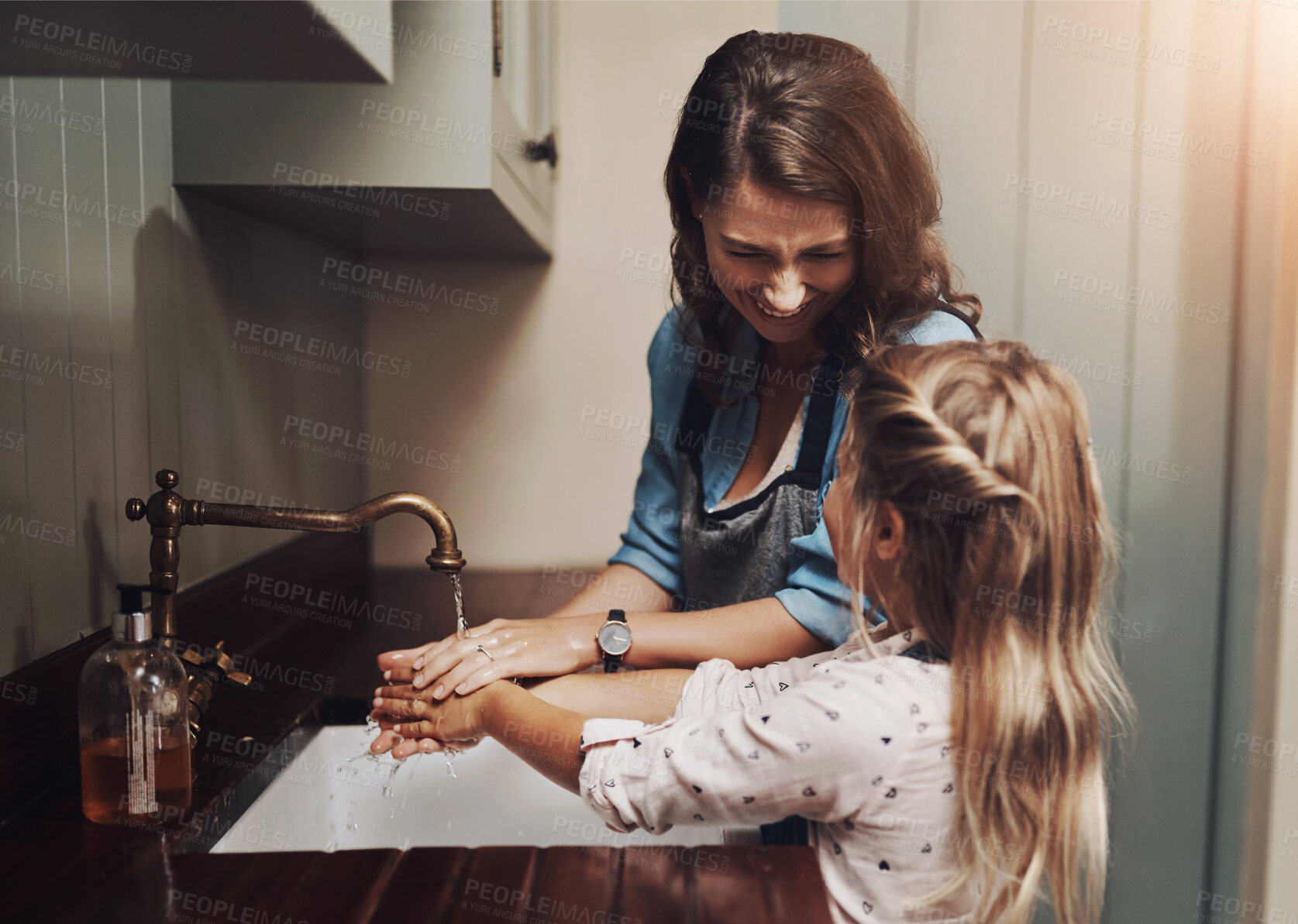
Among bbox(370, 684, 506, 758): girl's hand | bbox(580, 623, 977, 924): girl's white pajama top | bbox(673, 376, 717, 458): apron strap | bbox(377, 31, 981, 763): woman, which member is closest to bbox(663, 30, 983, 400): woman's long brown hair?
bbox(377, 31, 981, 763): woman

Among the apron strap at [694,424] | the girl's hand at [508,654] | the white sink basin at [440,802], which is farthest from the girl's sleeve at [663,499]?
the white sink basin at [440,802]

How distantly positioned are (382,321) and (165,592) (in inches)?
42.3

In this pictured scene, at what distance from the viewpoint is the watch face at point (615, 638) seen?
38.5 inches

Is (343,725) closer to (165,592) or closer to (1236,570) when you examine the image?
(165,592)

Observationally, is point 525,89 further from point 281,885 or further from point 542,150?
point 281,885

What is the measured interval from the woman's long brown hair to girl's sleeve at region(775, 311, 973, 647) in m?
0.04

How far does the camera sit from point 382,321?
1759 mm

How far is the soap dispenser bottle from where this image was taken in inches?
26.5

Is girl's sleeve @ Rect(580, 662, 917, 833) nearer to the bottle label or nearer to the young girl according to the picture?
the young girl

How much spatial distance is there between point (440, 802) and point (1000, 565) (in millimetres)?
694

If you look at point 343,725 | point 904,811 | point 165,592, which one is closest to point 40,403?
point 165,592

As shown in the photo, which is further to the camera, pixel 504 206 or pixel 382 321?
pixel 382 321

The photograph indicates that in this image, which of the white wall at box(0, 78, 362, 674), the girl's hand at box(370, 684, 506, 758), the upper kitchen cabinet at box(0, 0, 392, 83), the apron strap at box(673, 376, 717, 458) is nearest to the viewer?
the upper kitchen cabinet at box(0, 0, 392, 83)

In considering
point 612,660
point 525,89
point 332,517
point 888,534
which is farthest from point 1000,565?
point 525,89
